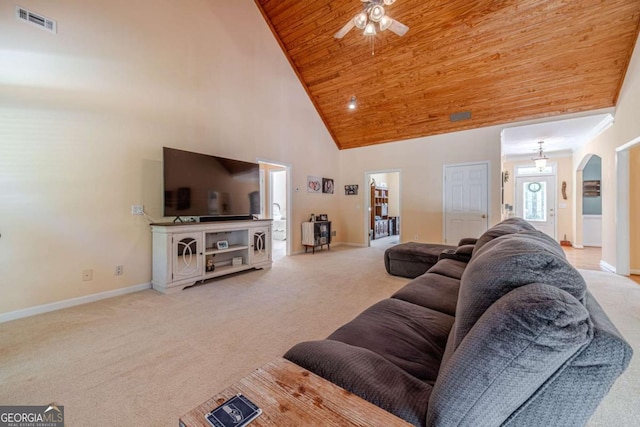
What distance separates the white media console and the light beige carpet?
0.18m

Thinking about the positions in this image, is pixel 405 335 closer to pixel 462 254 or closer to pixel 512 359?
pixel 512 359

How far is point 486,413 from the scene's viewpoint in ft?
2.07

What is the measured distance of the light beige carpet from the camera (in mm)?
1480

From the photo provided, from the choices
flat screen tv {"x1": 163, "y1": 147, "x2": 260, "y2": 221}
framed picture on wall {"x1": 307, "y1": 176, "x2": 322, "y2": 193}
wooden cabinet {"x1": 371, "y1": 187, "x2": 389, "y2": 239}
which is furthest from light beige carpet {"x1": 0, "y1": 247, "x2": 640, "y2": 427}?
wooden cabinet {"x1": 371, "y1": 187, "x2": 389, "y2": 239}

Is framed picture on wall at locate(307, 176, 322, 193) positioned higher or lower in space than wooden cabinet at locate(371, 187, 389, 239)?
higher

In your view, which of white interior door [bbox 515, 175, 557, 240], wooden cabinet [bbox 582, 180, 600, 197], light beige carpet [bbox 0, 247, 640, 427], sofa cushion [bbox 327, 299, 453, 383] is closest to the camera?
sofa cushion [bbox 327, 299, 453, 383]

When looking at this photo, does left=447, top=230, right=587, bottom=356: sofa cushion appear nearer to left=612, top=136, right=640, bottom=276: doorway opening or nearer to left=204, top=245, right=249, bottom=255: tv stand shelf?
left=204, top=245, right=249, bottom=255: tv stand shelf

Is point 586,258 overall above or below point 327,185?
below

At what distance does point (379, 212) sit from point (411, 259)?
5.22 metres

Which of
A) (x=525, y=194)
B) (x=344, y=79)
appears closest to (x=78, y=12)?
Result: (x=344, y=79)

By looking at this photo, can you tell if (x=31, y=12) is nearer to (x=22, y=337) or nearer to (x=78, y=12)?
(x=78, y=12)

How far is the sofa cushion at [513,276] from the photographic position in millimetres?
761

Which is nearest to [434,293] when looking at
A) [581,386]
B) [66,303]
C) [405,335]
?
[405,335]

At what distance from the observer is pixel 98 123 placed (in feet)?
9.77
